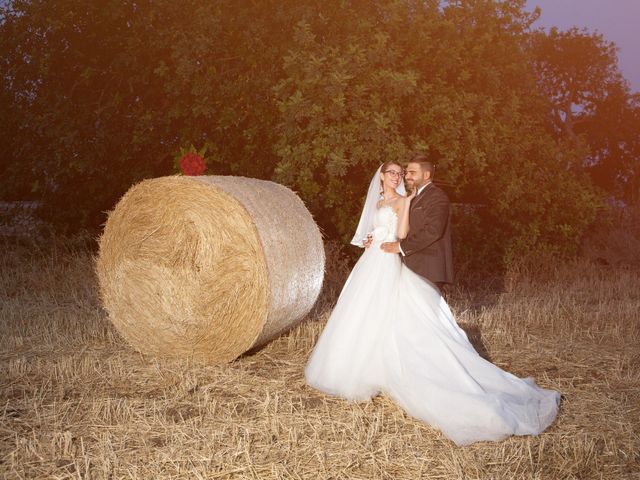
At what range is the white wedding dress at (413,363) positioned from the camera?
4953 millimetres

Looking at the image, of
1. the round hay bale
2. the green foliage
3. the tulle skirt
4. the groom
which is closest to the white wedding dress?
the tulle skirt

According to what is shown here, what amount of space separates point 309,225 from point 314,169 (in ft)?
12.3

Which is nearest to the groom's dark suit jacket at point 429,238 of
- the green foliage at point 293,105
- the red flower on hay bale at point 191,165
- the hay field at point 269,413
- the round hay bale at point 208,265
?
the hay field at point 269,413

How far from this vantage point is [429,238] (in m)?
5.70

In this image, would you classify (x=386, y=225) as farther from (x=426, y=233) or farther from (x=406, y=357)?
(x=406, y=357)

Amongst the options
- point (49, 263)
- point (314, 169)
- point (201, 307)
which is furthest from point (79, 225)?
point (201, 307)

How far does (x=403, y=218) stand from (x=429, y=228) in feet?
0.72

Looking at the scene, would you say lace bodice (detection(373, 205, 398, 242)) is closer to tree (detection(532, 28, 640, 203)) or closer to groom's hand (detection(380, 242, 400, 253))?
groom's hand (detection(380, 242, 400, 253))

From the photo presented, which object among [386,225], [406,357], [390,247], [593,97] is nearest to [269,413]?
[406,357]

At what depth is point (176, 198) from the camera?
23.0 feet

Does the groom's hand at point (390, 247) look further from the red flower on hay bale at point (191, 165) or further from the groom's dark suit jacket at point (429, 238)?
the red flower on hay bale at point (191, 165)

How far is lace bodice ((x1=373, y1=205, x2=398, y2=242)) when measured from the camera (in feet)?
19.5

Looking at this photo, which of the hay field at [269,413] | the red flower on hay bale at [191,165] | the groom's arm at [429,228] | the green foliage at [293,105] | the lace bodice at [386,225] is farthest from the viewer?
the green foliage at [293,105]

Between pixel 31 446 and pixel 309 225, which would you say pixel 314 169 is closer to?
pixel 309 225
